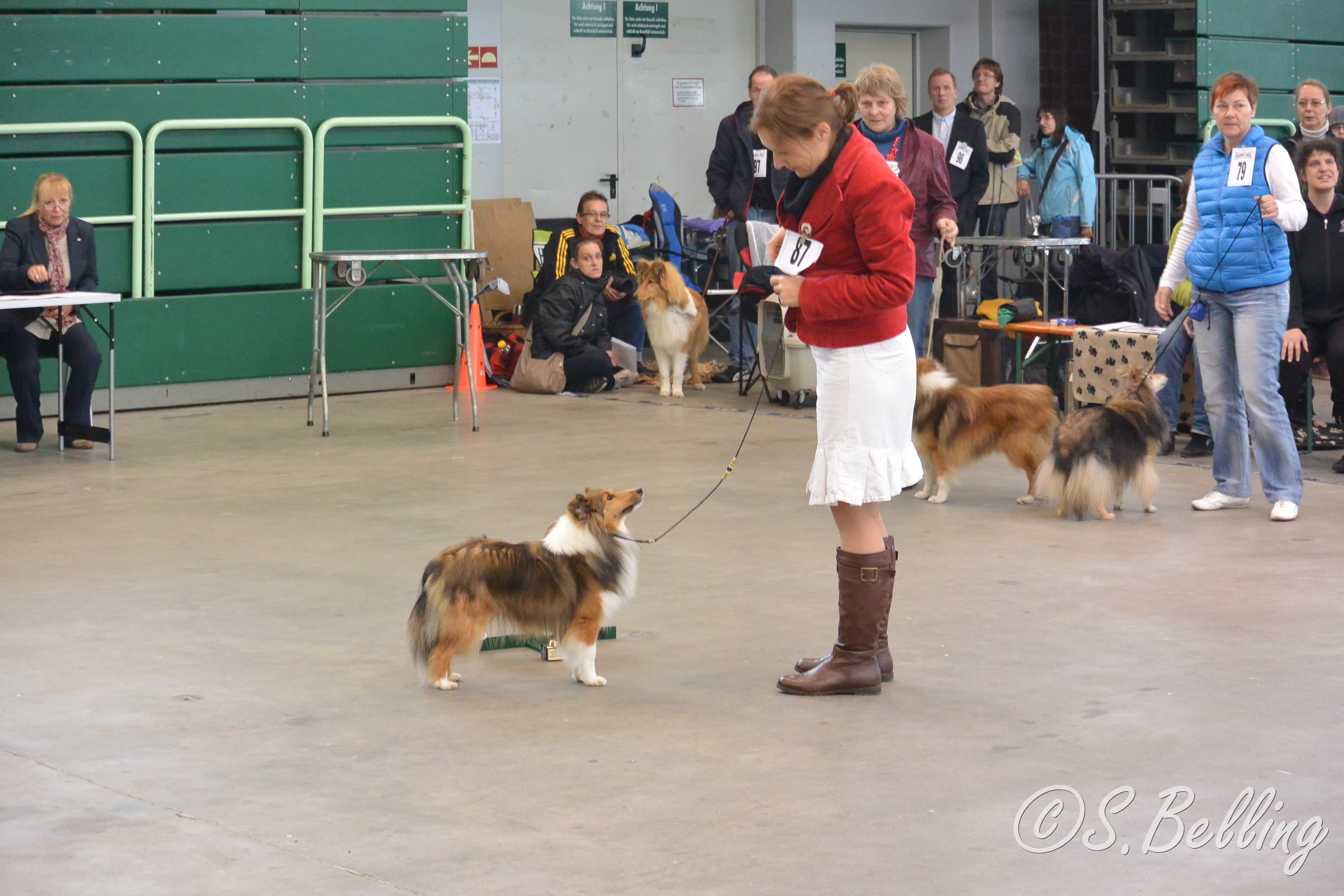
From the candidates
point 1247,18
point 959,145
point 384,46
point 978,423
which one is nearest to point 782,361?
point 959,145

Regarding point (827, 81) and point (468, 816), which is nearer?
point (468, 816)

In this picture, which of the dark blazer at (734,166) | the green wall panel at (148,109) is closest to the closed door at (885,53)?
the dark blazer at (734,166)

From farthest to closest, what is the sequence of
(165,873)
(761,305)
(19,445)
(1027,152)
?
(1027,152) < (761,305) < (19,445) < (165,873)

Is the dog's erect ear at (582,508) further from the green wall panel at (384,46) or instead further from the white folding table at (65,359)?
the green wall panel at (384,46)

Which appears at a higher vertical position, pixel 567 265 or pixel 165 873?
pixel 567 265

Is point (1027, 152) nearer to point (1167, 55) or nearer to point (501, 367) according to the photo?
point (1167, 55)

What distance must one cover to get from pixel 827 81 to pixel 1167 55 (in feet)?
9.57

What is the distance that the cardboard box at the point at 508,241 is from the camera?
12195 mm

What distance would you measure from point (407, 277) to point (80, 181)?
6.17 feet

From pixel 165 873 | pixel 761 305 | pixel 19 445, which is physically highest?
pixel 761 305

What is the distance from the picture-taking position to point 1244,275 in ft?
19.3

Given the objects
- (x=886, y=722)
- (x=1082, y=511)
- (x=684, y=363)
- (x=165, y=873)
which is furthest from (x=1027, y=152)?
(x=165, y=873)

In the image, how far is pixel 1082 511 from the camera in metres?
6.22

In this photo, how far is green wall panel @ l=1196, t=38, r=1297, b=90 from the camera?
490 inches
